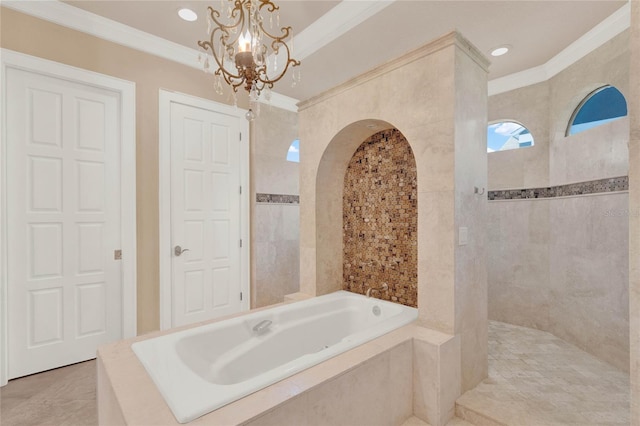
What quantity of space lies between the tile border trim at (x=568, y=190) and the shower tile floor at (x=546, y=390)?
138cm

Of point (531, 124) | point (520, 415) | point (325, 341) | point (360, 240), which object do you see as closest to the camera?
point (520, 415)

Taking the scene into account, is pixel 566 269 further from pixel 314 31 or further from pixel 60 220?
pixel 60 220

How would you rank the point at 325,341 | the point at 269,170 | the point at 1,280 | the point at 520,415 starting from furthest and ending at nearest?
the point at 269,170
the point at 325,341
the point at 1,280
the point at 520,415

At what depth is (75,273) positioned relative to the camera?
2.61 meters

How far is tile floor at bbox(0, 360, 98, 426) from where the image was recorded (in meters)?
1.94

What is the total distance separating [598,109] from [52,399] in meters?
4.84

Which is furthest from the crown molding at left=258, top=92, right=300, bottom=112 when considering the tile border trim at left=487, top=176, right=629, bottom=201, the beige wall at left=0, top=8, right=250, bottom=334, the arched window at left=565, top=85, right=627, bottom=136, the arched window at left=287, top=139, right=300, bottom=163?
the arched window at left=565, top=85, right=627, bottom=136

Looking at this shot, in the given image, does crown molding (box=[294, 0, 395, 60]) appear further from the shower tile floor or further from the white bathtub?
the shower tile floor

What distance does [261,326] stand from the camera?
6.97ft

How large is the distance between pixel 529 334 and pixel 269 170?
330cm

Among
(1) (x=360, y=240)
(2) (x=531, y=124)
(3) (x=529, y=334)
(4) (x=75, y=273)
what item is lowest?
(3) (x=529, y=334)

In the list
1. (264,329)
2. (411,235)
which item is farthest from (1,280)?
(411,235)

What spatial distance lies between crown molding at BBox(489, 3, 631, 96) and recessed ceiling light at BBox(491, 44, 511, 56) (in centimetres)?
53

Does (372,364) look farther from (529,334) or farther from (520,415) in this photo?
(529,334)
